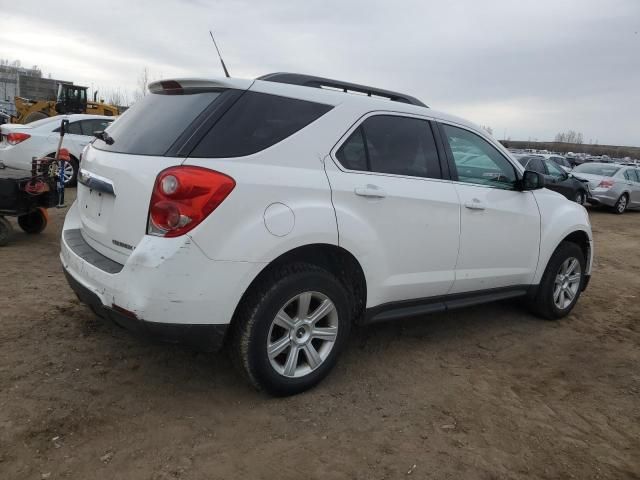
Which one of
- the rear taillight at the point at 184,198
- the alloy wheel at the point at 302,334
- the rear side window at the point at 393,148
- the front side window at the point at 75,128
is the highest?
the rear side window at the point at 393,148

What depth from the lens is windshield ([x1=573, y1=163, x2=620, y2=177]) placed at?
54.7ft

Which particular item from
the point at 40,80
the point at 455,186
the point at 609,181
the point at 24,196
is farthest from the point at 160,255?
the point at 40,80

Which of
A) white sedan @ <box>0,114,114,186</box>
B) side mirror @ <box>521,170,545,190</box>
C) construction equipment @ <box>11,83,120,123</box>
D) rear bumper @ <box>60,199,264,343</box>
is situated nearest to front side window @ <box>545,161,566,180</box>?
side mirror @ <box>521,170,545,190</box>

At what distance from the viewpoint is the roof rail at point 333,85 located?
11.2ft

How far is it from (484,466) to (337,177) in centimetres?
176

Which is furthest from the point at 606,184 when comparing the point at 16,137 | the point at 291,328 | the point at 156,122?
the point at 156,122

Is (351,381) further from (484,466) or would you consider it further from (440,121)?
A: (440,121)

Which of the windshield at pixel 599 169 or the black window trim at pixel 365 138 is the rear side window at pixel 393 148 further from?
the windshield at pixel 599 169

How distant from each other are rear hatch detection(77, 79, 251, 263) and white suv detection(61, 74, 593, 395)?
11 mm

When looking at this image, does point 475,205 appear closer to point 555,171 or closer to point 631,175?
point 555,171

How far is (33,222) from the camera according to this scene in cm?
704

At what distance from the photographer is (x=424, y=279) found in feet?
12.1

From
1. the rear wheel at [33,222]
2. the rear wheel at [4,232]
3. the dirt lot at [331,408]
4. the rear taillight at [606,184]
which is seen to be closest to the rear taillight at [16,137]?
the rear wheel at [33,222]

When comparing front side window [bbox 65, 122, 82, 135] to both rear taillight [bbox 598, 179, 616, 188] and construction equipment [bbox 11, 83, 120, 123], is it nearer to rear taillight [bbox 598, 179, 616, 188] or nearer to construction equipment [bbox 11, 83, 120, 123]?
construction equipment [bbox 11, 83, 120, 123]
